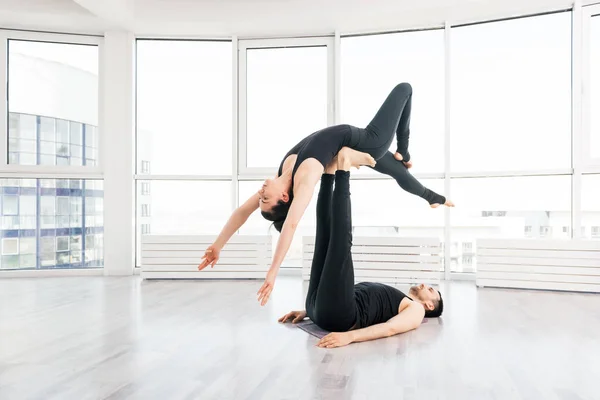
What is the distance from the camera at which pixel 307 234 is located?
629 cm

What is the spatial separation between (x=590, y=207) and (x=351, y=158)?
3.59 metres

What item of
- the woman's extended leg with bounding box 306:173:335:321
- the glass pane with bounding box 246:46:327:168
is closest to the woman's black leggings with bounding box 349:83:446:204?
the woman's extended leg with bounding box 306:173:335:321

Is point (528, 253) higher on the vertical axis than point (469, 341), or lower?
higher

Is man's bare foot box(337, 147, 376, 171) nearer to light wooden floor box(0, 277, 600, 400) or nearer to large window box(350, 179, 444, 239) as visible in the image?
light wooden floor box(0, 277, 600, 400)

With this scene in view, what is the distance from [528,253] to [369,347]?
10.1ft

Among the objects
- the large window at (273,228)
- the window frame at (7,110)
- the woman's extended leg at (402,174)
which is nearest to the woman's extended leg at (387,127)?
the woman's extended leg at (402,174)

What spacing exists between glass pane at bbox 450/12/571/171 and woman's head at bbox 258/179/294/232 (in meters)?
3.72

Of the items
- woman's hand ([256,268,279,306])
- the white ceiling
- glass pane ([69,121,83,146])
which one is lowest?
woman's hand ([256,268,279,306])

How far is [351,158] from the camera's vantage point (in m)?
3.08

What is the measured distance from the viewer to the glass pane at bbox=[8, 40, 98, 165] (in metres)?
6.23

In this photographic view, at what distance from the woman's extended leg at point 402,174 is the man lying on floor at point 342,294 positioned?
2.69ft

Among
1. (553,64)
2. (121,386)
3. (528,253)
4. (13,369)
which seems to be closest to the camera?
(121,386)

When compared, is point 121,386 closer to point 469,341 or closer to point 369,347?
point 369,347

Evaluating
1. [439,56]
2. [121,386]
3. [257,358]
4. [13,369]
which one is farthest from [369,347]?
[439,56]
